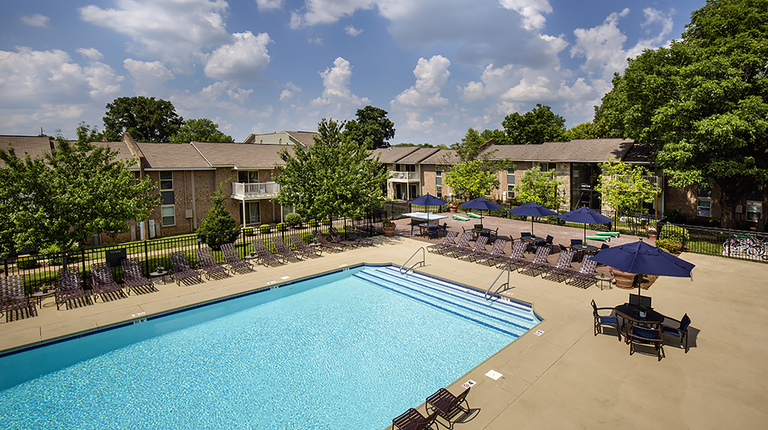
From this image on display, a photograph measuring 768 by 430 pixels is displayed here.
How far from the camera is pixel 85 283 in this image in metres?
14.3

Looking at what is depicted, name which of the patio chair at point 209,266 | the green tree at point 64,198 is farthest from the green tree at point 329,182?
the green tree at point 64,198

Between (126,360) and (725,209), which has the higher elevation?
(725,209)

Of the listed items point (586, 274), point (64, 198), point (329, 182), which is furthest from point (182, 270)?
point (586, 274)

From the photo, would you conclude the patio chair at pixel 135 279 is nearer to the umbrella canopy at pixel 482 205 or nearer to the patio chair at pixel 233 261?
the patio chair at pixel 233 261

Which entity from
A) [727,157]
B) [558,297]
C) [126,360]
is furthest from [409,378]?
[727,157]

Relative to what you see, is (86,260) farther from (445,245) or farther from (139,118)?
(139,118)

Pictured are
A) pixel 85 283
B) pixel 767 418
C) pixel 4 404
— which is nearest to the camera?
pixel 767 418

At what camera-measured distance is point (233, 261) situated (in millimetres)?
16922

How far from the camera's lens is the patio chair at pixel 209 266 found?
1592 cm

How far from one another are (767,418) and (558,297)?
244 inches

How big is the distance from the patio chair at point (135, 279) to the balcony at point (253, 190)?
14468 mm

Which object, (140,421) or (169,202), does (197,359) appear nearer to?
(140,421)

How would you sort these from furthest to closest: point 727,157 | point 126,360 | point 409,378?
point 727,157
point 126,360
point 409,378

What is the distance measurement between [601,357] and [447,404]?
4615 mm
